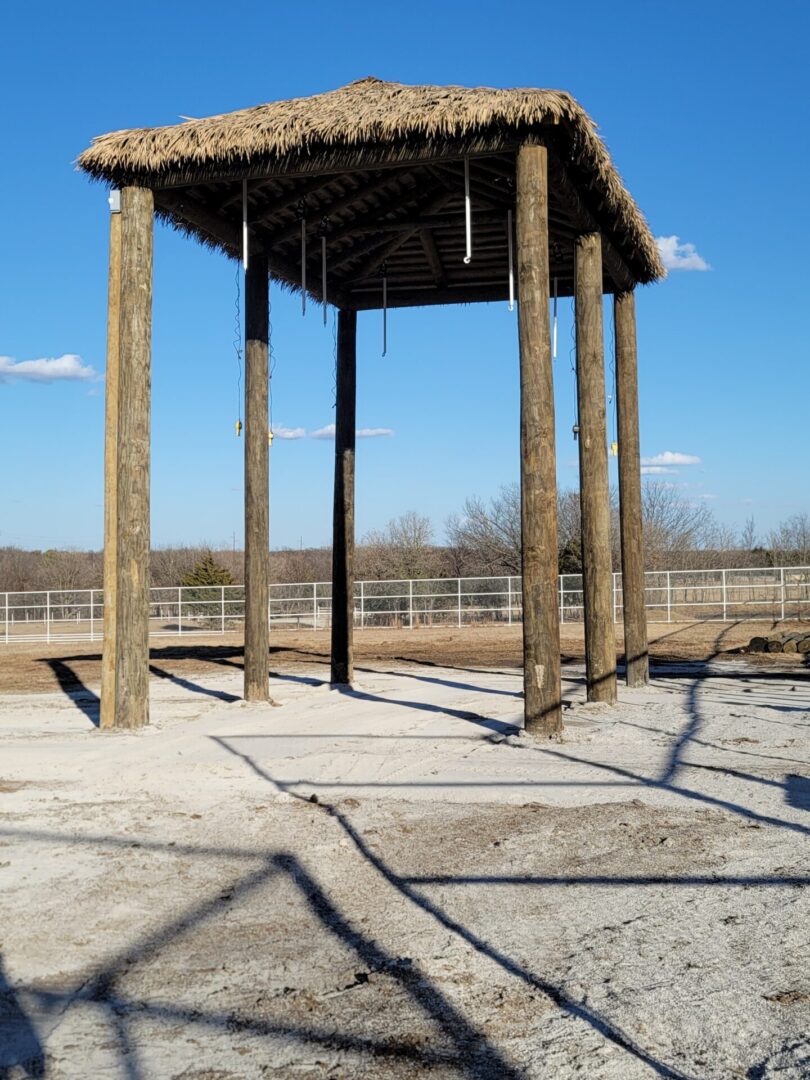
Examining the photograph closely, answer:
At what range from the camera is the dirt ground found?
737 inches

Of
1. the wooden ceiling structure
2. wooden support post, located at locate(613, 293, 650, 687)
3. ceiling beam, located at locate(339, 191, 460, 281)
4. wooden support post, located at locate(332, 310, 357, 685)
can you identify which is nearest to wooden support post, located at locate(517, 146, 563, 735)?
the wooden ceiling structure

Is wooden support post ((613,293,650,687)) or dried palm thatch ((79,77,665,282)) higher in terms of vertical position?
dried palm thatch ((79,77,665,282))

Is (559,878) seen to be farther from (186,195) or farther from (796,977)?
(186,195)

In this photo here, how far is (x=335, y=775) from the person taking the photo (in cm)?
811

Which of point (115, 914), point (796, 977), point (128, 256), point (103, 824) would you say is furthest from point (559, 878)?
point (128, 256)

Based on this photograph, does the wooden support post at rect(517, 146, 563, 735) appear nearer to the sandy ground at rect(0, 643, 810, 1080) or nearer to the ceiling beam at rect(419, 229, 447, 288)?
the sandy ground at rect(0, 643, 810, 1080)

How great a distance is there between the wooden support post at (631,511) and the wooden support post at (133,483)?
608 cm

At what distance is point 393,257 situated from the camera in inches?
589

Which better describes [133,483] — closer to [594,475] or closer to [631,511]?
[594,475]

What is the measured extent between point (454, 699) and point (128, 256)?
6.00 metres

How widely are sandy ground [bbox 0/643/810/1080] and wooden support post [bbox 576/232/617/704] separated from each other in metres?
2.40

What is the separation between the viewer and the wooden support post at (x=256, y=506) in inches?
504

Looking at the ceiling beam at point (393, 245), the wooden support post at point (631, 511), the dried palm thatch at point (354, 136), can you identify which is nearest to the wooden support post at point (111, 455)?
the dried palm thatch at point (354, 136)

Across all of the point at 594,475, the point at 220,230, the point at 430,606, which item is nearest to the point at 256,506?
the point at 220,230
